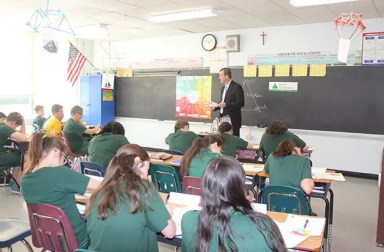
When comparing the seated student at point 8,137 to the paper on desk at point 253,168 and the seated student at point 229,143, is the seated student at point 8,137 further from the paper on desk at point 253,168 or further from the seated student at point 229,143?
the paper on desk at point 253,168

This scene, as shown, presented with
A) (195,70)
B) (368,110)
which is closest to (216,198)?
(368,110)

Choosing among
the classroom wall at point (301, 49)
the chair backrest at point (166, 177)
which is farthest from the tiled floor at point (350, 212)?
the chair backrest at point (166, 177)

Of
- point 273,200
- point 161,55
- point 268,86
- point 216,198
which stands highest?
point 161,55

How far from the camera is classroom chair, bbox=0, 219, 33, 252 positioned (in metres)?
2.57

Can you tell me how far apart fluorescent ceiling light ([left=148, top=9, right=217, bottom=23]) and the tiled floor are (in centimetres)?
343

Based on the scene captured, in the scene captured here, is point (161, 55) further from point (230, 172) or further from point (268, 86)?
point (230, 172)

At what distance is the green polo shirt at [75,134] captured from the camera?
6.15 m

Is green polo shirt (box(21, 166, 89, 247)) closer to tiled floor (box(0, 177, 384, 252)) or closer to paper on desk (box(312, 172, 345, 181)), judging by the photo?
tiled floor (box(0, 177, 384, 252))

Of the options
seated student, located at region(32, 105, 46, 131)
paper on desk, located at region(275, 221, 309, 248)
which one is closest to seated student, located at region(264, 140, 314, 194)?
paper on desk, located at region(275, 221, 309, 248)

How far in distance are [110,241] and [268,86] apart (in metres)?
6.10

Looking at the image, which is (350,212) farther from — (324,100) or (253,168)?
(324,100)

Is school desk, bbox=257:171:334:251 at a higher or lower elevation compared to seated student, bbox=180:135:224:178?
lower

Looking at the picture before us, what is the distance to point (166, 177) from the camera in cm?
373

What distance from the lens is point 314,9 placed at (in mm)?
5770
